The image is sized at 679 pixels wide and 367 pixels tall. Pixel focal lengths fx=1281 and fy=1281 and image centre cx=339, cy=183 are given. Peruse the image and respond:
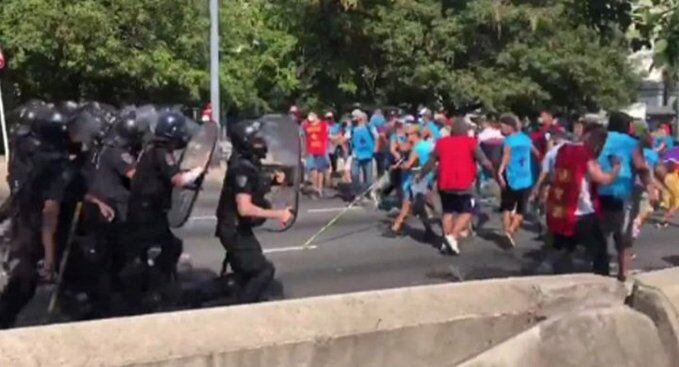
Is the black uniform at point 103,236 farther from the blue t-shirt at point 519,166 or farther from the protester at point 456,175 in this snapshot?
the blue t-shirt at point 519,166

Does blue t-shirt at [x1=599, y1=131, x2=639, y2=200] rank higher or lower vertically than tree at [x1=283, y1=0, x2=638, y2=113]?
higher

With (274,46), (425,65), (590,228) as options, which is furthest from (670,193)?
(274,46)

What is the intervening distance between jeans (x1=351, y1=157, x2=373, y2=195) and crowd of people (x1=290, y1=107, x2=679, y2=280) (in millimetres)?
23

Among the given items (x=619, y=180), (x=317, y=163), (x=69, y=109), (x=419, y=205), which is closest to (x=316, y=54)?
(x=317, y=163)

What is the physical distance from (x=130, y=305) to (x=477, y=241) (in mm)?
7273

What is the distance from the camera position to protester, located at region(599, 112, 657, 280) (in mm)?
10078

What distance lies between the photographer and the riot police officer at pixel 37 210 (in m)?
8.20

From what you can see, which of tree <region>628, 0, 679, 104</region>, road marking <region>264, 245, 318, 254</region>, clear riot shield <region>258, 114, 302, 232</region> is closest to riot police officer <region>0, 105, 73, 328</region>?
clear riot shield <region>258, 114, 302, 232</region>

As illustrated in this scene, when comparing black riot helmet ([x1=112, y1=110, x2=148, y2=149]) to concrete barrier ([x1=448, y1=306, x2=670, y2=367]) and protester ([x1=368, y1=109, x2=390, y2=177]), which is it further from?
protester ([x1=368, y1=109, x2=390, y2=177])

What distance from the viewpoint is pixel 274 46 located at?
36.6 meters

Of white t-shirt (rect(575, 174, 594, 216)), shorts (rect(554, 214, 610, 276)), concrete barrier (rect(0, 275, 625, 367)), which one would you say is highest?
concrete barrier (rect(0, 275, 625, 367))

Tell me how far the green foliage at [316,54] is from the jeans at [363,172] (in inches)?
304

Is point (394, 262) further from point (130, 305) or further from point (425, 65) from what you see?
point (425, 65)

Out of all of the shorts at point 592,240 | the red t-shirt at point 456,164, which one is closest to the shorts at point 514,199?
the red t-shirt at point 456,164
